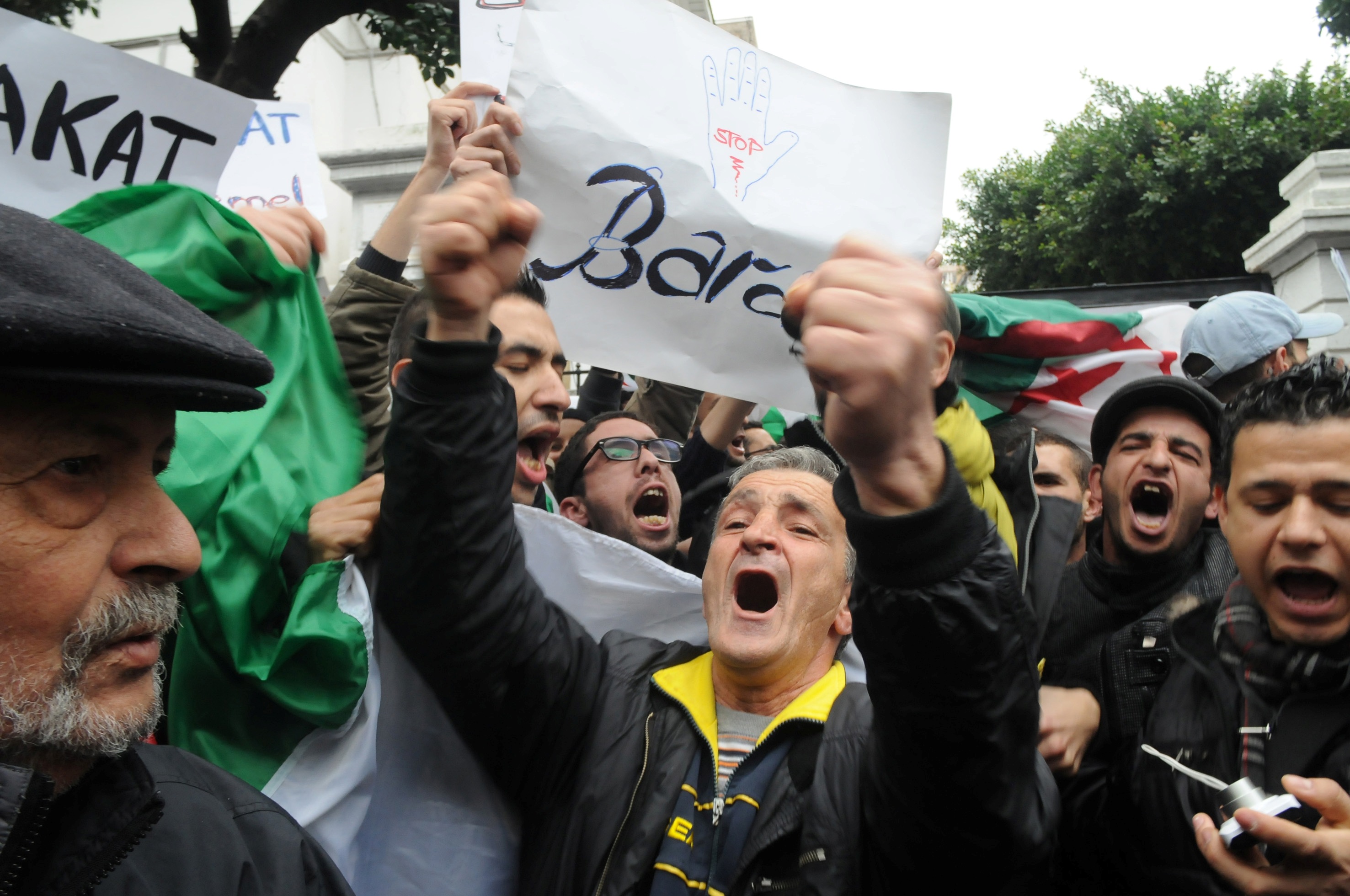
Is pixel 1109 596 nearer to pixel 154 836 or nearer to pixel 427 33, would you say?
pixel 154 836

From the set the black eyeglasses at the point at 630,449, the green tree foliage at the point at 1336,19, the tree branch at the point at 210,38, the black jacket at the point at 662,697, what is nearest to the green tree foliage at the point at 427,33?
the tree branch at the point at 210,38

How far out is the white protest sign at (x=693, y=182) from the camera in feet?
8.17

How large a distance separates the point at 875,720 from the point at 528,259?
5.06 ft

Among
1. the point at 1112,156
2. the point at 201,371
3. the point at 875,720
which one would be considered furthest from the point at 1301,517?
the point at 1112,156

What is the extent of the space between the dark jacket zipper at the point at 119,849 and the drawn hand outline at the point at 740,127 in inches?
78.8

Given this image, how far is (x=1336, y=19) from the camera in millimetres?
19641

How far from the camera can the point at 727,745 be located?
1930mm

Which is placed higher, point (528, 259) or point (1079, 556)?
point (528, 259)

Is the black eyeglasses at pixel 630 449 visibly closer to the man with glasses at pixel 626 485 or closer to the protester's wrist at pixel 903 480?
the man with glasses at pixel 626 485

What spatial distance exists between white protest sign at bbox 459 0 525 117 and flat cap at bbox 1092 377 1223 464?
6.12 feet

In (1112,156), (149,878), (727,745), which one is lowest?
(727,745)

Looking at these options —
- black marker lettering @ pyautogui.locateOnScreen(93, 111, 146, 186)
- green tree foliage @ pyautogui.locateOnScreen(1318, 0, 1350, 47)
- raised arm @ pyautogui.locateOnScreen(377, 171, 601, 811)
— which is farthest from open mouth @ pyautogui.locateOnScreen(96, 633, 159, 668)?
green tree foliage @ pyautogui.locateOnScreen(1318, 0, 1350, 47)

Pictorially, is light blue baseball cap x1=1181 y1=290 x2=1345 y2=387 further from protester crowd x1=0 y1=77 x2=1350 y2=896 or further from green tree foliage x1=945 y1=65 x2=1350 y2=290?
green tree foliage x1=945 y1=65 x2=1350 y2=290

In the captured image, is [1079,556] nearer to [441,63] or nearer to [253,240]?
[253,240]
